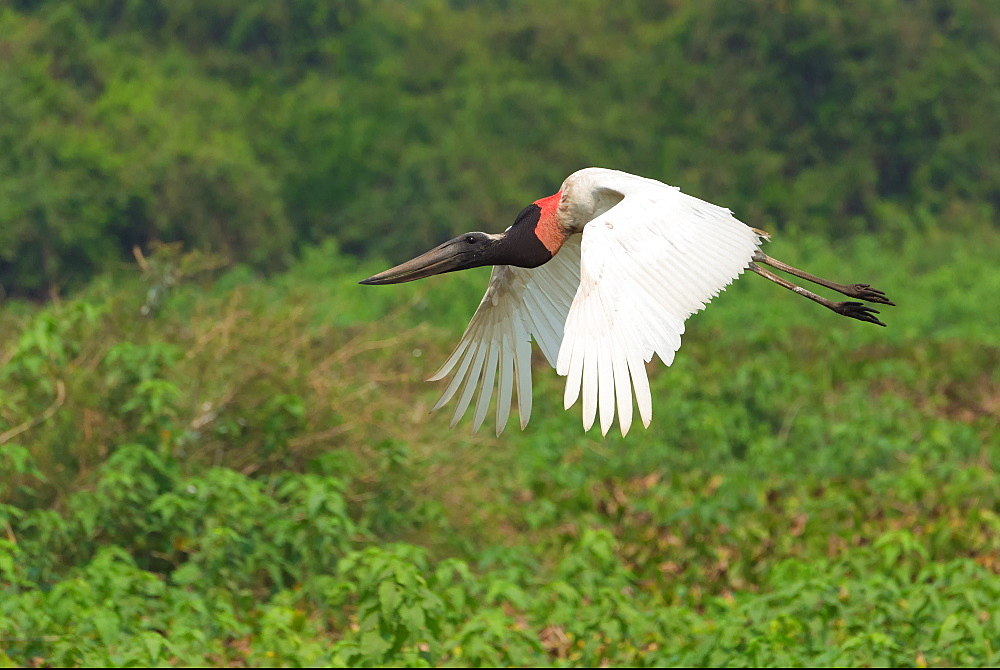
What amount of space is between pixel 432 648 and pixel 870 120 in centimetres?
1620

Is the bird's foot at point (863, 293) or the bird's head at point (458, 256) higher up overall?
the bird's head at point (458, 256)

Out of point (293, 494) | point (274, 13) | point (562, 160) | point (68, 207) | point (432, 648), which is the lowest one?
point (432, 648)

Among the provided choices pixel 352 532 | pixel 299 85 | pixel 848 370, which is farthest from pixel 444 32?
pixel 352 532

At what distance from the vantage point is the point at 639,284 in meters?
3.68

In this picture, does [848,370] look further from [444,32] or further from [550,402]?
[444,32]

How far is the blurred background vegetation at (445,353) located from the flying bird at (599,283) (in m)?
0.86

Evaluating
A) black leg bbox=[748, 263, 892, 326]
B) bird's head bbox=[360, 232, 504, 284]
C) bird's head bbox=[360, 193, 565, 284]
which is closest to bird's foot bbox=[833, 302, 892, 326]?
black leg bbox=[748, 263, 892, 326]

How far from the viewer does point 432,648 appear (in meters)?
4.94

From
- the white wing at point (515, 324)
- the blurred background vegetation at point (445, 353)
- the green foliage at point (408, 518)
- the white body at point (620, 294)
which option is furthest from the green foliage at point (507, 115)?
the white body at point (620, 294)

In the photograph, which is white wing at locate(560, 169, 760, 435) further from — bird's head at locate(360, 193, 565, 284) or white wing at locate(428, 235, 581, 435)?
white wing at locate(428, 235, 581, 435)

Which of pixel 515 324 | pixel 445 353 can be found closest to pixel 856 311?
pixel 515 324

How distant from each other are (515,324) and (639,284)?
4.03 feet

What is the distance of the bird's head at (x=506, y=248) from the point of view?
4406 mm

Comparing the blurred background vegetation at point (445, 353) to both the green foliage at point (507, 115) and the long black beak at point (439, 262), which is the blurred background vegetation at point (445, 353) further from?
the long black beak at point (439, 262)
